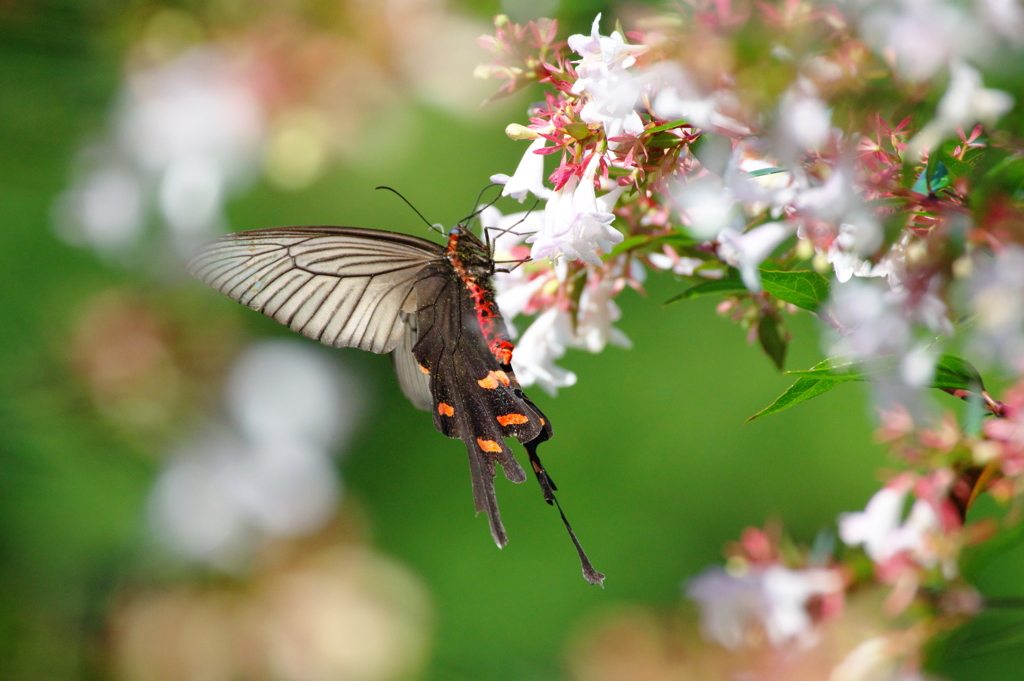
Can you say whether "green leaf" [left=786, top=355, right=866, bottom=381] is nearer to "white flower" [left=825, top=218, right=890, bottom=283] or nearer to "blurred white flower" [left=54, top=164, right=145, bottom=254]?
"white flower" [left=825, top=218, right=890, bottom=283]

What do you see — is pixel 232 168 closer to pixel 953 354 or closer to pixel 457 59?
pixel 457 59

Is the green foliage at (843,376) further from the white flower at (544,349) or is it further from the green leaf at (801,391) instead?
the white flower at (544,349)

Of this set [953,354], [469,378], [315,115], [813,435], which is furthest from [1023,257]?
[315,115]

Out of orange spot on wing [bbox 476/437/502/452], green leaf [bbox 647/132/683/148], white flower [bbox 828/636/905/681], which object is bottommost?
white flower [bbox 828/636/905/681]

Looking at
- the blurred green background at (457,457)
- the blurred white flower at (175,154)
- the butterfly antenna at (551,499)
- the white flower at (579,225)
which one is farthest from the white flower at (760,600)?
the blurred white flower at (175,154)

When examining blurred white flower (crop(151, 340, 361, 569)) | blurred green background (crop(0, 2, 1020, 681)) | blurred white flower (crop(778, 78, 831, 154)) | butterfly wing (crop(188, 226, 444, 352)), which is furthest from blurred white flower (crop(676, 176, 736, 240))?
blurred white flower (crop(151, 340, 361, 569))

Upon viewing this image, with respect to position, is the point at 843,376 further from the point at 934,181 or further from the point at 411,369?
the point at 411,369
